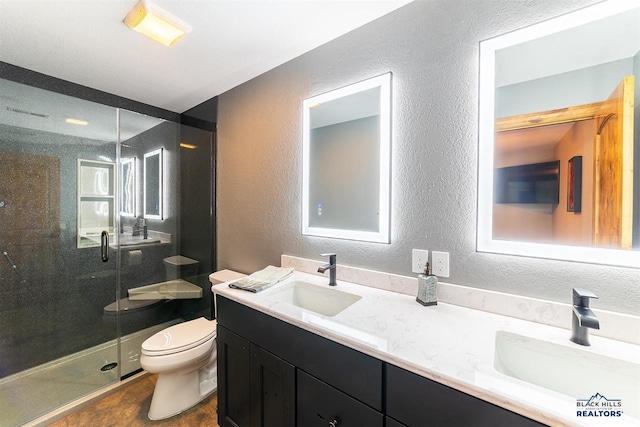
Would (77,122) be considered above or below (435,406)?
above

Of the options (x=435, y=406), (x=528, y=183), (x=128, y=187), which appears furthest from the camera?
(x=128, y=187)

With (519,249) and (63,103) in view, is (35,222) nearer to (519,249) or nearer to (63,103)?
(63,103)

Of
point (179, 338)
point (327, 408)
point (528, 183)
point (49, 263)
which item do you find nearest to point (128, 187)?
point (49, 263)

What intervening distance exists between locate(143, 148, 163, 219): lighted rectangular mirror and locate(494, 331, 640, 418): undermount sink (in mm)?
2780

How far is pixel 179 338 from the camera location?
1654 millimetres

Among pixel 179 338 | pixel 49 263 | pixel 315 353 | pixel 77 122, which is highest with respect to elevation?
pixel 77 122

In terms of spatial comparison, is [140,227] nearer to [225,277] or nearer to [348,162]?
[225,277]

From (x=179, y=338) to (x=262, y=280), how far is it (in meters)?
0.74

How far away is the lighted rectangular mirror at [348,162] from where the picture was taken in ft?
4.55

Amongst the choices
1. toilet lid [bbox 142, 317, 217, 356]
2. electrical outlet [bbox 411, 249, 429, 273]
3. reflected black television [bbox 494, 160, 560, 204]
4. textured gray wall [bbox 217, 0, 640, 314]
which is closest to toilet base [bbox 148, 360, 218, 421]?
toilet lid [bbox 142, 317, 217, 356]

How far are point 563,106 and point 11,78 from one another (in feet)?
10.9

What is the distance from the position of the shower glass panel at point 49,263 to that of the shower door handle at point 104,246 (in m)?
0.07

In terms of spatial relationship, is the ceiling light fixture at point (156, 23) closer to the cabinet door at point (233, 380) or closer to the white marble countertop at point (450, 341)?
the white marble countertop at point (450, 341)

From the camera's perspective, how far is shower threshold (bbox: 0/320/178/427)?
1.64 meters
